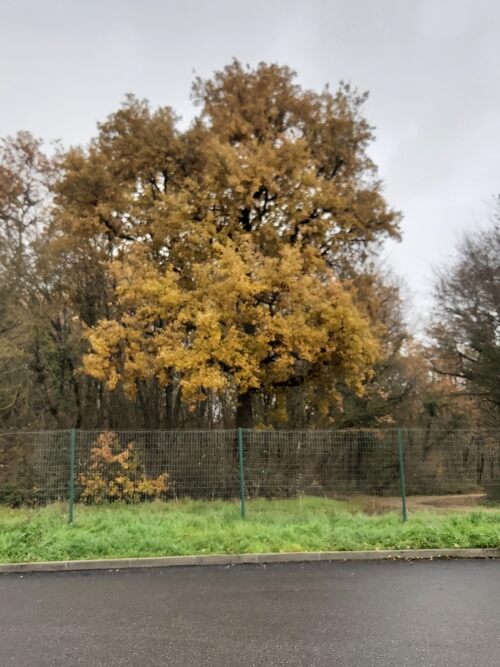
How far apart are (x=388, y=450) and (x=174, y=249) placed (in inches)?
447

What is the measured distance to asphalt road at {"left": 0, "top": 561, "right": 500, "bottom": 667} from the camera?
5.00 m

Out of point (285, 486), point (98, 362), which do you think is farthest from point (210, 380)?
point (285, 486)

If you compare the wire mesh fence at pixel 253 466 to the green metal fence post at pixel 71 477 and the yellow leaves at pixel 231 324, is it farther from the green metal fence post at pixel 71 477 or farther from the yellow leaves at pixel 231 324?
the yellow leaves at pixel 231 324

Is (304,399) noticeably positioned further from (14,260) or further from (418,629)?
(418,629)

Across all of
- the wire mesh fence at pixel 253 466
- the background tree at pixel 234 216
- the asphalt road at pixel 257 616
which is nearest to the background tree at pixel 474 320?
the background tree at pixel 234 216

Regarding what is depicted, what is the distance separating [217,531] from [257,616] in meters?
4.20

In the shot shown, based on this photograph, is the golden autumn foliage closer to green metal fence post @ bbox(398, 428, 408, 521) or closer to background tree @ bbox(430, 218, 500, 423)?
green metal fence post @ bbox(398, 428, 408, 521)

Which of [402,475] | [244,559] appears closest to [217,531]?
[244,559]

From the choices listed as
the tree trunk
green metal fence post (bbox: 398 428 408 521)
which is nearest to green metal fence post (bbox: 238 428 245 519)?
green metal fence post (bbox: 398 428 408 521)

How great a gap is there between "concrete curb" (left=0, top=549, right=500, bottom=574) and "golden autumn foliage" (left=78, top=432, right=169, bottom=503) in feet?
12.0

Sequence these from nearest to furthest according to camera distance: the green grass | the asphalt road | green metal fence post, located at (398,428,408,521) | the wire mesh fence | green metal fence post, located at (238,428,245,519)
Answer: the asphalt road, the green grass, green metal fence post, located at (238,428,245,519), green metal fence post, located at (398,428,408,521), the wire mesh fence

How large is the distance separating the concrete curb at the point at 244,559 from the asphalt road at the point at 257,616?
30 centimetres

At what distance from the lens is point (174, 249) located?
69.0 feet

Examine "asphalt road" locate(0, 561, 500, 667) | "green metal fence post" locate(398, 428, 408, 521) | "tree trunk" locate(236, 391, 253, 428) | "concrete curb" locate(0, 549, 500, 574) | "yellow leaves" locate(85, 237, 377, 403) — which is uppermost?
"yellow leaves" locate(85, 237, 377, 403)
